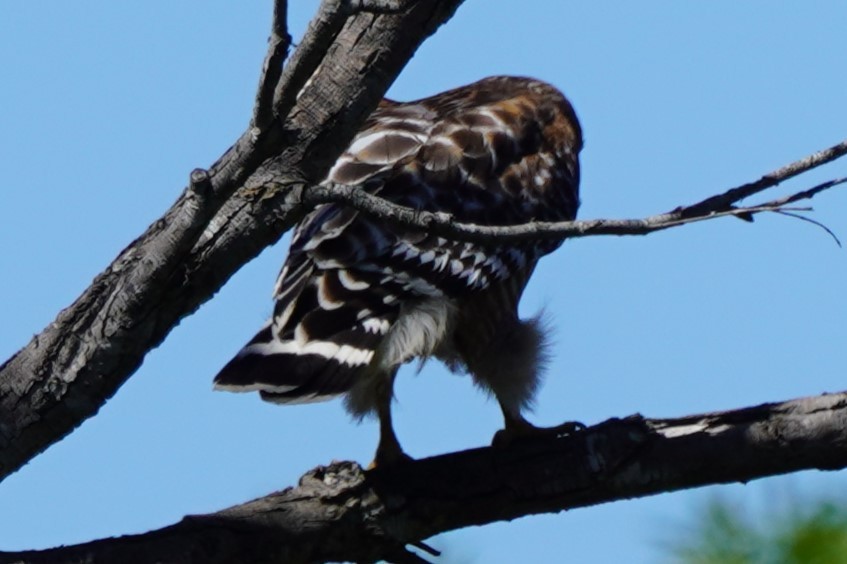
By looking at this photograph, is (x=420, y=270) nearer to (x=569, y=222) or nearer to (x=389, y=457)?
(x=389, y=457)

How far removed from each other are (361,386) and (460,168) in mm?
931

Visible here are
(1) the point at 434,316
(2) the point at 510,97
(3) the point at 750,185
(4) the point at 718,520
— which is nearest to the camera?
(4) the point at 718,520

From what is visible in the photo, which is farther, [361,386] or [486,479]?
[361,386]

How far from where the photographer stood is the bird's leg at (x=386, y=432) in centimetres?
436

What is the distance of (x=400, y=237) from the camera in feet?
15.4

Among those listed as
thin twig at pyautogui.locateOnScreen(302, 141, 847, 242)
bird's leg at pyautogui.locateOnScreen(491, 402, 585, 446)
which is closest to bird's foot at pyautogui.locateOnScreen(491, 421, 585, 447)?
bird's leg at pyautogui.locateOnScreen(491, 402, 585, 446)

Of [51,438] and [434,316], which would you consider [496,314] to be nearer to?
[434,316]

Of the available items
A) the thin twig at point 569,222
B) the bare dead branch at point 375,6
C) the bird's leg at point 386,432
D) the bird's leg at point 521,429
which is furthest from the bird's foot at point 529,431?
the bare dead branch at point 375,6

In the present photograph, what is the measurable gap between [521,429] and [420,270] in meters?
0.66

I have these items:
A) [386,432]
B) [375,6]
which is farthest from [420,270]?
[375,6]

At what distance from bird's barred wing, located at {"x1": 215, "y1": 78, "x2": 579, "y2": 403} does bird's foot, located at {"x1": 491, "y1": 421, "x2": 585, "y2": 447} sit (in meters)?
0.39

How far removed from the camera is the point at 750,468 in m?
3.84

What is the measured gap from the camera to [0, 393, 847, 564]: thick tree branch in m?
3.79

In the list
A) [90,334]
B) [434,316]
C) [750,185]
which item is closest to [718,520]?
[750,185]
